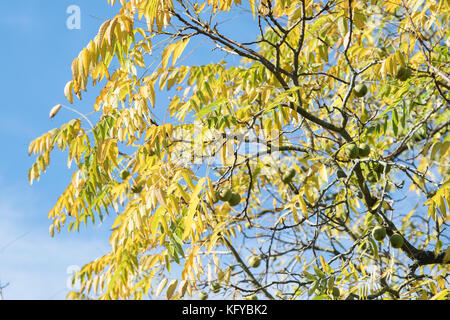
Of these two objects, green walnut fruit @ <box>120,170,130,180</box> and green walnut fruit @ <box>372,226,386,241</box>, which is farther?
green walnut fruit @ <box>120,170,130,180</box>

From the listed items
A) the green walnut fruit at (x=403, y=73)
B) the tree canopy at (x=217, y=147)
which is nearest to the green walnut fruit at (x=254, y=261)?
the tree canopy at (x=217, y=147)

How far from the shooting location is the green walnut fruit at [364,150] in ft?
9.06

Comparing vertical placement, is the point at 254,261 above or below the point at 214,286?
above

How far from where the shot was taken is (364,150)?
2.77 meters

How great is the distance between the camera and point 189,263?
8.04ft

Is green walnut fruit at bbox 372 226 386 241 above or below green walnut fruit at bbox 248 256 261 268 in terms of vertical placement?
below

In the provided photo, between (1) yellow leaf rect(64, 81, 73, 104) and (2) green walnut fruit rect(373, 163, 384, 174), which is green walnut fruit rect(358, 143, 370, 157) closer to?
(2) green walnut fruit rect(373, 163, 384, 174)

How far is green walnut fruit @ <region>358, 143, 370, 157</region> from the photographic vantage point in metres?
2.76

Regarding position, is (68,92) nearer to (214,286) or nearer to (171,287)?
(171,287)

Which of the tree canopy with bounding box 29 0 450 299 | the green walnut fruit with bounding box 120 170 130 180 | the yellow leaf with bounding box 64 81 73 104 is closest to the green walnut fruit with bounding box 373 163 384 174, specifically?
the tree canopy with bounding box 29 0 450 299

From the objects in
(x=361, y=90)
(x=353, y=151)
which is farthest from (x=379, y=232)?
(x=361, y=90)

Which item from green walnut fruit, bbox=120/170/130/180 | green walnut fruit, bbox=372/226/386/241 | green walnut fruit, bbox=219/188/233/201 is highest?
green walnut fruit, bbox=120/170/130/180
